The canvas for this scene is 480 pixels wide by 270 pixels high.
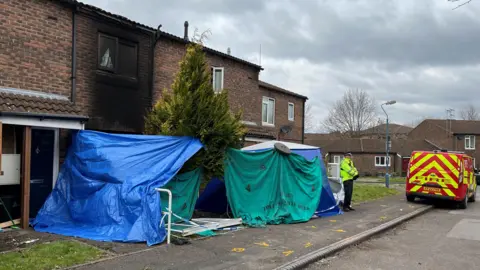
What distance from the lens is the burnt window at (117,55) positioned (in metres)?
10.9

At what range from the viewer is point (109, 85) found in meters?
10.9

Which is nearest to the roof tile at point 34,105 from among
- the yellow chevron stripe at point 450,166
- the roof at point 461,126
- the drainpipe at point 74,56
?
the drainpipe at point 74,56

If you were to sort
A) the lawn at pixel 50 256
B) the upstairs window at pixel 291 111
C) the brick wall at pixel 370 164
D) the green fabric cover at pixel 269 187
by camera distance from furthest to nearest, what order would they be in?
the brick wall at pixel 370 164
the upstairs window at pixel 291 111
the green fabric cover at pixel 269 187
the lawn at pixel 50 256

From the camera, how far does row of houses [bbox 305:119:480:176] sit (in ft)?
176

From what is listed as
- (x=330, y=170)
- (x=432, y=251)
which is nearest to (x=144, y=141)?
(x=432, y=251)

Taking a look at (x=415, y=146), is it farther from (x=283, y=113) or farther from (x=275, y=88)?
(x=275, y=88)

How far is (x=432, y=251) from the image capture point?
8242mm

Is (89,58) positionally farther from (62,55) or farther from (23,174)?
(23,174)

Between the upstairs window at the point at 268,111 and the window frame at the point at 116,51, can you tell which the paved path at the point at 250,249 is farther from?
the upstairs window at the point at 268,111

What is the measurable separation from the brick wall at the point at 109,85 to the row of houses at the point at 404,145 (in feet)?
138

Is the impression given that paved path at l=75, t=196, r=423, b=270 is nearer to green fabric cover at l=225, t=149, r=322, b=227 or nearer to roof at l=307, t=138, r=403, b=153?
green fabric cover at l=225, t=149, r=322, b=227

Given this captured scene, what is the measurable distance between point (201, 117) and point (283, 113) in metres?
13.7

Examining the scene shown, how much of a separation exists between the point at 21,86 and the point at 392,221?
977 cm

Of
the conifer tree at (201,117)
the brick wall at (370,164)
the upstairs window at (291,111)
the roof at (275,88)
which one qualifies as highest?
the roof at (275,88)
